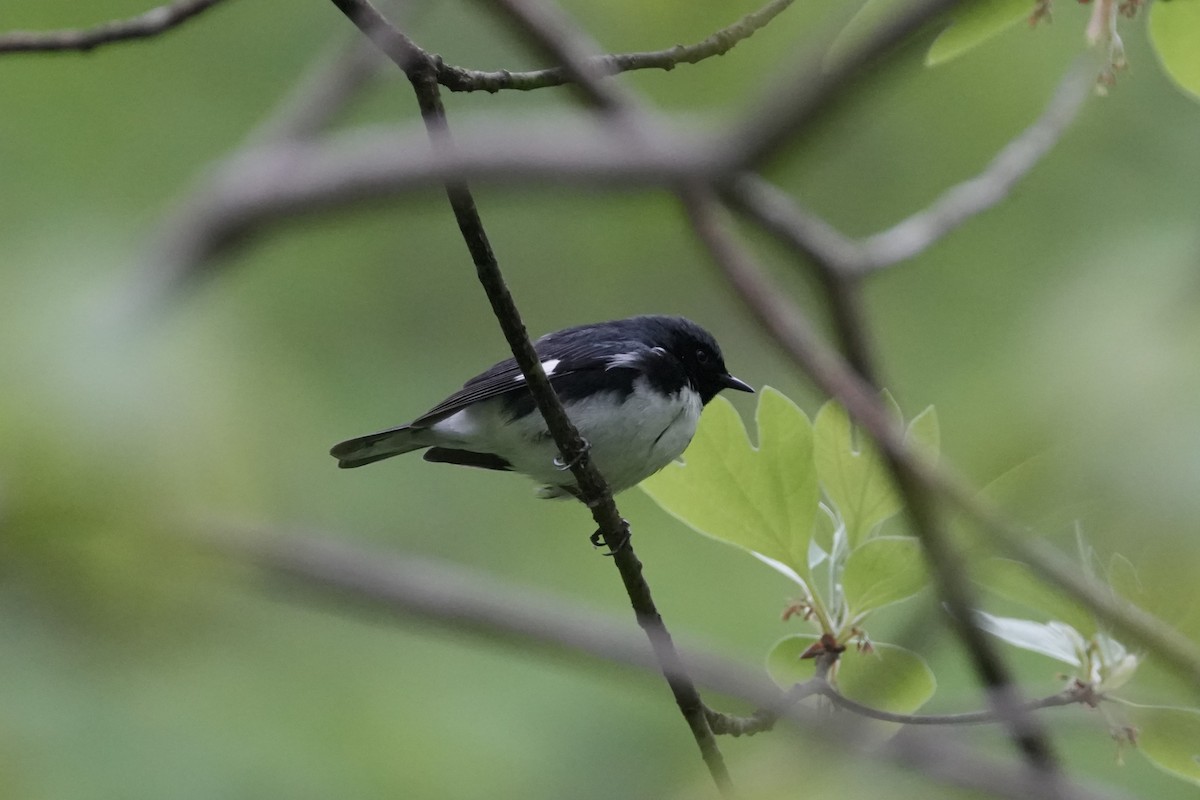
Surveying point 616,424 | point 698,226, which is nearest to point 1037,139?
point 616,424

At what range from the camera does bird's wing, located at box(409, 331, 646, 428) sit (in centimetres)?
408

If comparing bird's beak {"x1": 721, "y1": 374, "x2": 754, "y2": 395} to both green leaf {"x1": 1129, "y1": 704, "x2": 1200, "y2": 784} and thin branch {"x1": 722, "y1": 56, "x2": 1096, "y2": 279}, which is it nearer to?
thin branch {"x1": 722, "y1": 56, "x2": 1096, "y2": 279}

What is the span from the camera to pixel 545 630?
3.74 ft

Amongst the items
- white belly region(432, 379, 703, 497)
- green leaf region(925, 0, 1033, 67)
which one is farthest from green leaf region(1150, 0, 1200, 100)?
white belly region(432, 379, 703, 497)

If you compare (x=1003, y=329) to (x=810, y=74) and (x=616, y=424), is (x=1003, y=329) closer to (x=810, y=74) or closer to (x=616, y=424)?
(x=616, y=424)

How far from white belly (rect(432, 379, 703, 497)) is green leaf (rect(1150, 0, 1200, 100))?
2.33 m

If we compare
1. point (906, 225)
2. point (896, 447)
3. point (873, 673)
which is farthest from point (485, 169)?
point (906, 225)

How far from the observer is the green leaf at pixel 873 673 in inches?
79.1

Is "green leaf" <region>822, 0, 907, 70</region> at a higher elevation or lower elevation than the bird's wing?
higher

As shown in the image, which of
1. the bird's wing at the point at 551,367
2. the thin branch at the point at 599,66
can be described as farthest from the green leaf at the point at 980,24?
the bird's wing at the point at 551,367

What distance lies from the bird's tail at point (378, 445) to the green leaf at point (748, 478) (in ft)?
7.01

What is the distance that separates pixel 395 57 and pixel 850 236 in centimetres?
562

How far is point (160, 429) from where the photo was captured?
1.18 meters

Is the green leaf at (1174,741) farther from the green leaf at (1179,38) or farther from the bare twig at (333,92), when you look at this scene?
the bare twig at (333,92)
